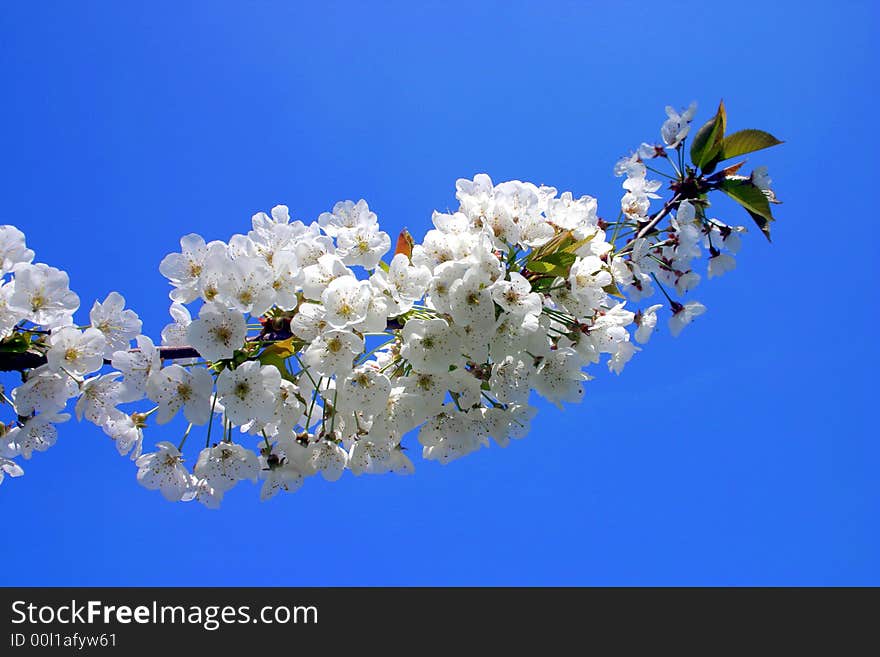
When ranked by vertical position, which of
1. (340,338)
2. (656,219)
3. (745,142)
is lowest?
(340,338)

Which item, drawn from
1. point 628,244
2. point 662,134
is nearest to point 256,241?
point 628,244

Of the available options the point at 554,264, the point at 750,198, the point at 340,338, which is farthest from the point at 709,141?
the point at 340,338

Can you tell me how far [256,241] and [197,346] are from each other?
0.48 m

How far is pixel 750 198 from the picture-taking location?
2371mm

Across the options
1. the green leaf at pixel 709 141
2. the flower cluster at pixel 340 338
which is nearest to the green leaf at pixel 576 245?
the flower cluster at pixel 340 338

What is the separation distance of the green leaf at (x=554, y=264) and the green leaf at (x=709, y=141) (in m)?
0.86

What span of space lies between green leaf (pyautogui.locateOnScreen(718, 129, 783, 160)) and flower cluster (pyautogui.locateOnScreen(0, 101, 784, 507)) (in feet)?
1.29

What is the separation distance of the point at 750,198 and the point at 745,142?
0.23 metres

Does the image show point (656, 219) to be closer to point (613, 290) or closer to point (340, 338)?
point (613, 290)

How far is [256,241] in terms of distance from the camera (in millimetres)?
2008

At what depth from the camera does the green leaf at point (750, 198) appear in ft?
7.75

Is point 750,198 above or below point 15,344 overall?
above

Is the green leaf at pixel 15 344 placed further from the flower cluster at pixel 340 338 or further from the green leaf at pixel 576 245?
the green leaf at pixel 576 245

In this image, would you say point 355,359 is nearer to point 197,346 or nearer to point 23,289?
point 197,346
